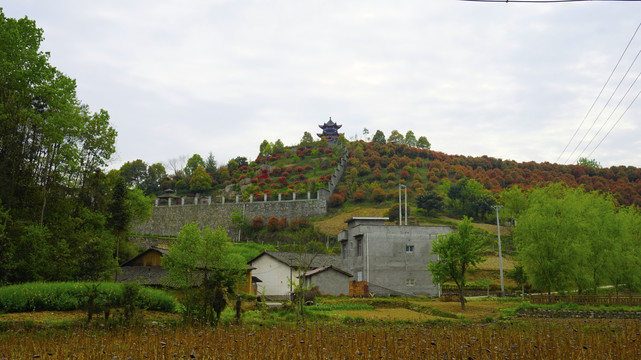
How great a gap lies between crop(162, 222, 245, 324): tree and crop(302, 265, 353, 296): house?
905cm

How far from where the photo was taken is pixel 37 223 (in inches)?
1040

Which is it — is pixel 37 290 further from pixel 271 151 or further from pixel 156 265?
pixel 271 151

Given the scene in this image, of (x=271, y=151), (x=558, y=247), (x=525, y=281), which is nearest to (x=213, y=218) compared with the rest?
(x=271, y=151)

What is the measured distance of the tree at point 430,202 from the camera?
233 ft

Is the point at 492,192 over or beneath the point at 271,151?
beneath

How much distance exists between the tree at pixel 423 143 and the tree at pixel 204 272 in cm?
8553

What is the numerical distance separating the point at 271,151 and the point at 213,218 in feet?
127

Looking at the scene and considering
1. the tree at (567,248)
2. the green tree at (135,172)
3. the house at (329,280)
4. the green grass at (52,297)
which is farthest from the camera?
the green tree at (135,172)

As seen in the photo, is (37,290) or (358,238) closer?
(37,290)

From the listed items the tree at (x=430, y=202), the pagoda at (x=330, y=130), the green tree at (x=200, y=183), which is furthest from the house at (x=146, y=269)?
the pagoda at (x=330, y=130)

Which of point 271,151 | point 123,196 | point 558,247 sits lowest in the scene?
point 558,247

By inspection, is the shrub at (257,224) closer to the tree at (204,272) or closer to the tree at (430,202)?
the tree at (430,202)

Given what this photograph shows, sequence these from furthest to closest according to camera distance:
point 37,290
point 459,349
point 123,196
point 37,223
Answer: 1. point 123,196
2. point 37,223
3. point 37,290
4. point 459,349

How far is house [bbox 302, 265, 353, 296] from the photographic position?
3881 cm
